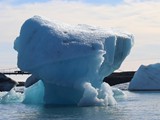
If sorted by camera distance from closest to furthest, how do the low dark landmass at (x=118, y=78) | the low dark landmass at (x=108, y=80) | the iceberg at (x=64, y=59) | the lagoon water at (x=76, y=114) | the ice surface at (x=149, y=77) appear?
the lagoon water at (x=76, y=114)
the iceberg at (x=64, y=59)
the ice surface at (x=149, y=77)
the low dark landmass at (x=108, y=80)
the low dark landmass at (x=118, y=78)

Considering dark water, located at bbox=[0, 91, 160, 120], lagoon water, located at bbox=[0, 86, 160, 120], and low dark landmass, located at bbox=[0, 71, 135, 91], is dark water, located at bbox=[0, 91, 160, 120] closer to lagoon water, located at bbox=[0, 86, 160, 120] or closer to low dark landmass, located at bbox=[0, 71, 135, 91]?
lagoon water, located at bbox=[0, 86, 160, 120]

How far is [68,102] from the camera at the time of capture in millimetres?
21438

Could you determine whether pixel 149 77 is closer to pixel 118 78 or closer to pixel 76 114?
pixel 118 78

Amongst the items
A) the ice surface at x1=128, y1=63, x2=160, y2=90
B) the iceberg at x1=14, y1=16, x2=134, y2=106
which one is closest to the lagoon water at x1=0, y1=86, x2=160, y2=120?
the iceberg at x1=14, y1=16, x2=134, y2=106

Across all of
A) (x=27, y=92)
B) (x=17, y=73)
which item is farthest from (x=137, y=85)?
(x=17, y=73)

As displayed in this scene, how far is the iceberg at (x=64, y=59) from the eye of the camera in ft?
65.5

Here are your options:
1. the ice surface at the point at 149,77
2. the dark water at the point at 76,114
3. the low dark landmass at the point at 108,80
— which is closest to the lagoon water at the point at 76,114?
the dark water at the point at 76,114

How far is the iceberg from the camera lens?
1997 centimetres

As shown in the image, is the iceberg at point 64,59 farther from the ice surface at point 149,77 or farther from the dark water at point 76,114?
the ice surface at point 149,77

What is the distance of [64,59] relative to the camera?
2000cm

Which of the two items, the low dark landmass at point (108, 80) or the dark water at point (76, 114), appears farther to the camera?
the low dark landmass at point (108, 80)

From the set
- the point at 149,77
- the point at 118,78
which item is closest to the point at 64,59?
the point at 149,77

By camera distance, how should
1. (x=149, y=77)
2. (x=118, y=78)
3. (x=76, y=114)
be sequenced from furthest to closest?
(x=118, y=78), (x=149, y=77), (x=76, y=114)

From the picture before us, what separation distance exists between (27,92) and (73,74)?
13.5ft
